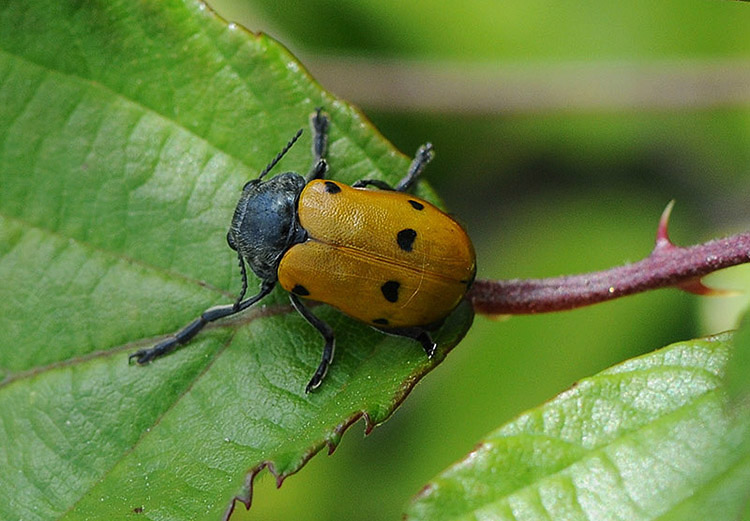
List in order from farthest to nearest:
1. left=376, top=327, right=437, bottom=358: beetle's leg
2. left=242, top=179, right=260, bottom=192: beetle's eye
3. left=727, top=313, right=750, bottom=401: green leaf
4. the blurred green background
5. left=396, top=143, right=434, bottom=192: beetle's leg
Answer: the blurred green background < left=396, top=143, right=434, bottom=192: beetle's leg < left=242, top=179, right=260, bottom=192: beetle's eye < left=376, top=327, right=437, bottom=358: beetle's leg < left=727, top=313, right=750, bottom=401: green leaf

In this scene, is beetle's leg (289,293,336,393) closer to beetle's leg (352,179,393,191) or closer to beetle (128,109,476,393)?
beetle (128,109,476,393)

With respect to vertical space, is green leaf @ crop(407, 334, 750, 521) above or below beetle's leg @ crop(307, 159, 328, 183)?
below

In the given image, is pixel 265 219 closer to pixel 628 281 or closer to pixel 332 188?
pixel 332 188

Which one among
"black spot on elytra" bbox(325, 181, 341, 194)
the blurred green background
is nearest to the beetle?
"black spot on elytra" bbox(325, 181, 341, 194)

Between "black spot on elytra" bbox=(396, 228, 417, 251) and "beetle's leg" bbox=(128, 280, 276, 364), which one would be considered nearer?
"beetle's leg" bbox=(128, 280, 276, 364)

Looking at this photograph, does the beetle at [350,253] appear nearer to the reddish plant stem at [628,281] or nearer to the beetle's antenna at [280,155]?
the beetle's antenna at [280,155]

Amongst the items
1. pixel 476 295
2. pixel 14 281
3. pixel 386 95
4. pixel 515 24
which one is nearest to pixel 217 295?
pixel 14 281
